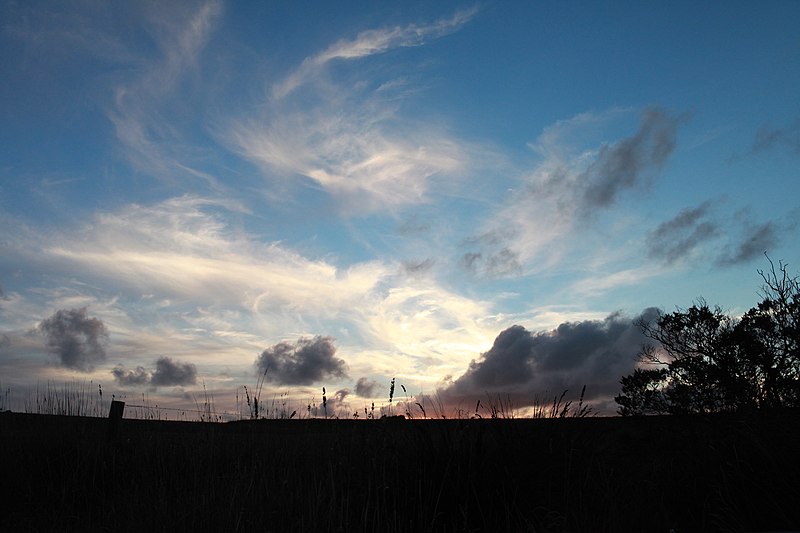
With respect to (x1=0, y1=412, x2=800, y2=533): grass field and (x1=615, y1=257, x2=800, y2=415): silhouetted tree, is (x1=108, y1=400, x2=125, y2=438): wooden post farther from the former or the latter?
(x1=615, y1=257, x2=800, y2=415): silhouetted tree

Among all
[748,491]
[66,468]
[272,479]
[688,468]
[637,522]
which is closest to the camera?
[637,522]

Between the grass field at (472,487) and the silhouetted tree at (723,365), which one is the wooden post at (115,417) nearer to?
the grass field at (472,487)

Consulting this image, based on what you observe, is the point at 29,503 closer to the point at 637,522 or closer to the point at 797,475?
the point at 637,522

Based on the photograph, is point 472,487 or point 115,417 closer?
point 472,487

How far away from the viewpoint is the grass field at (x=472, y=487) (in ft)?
23.9

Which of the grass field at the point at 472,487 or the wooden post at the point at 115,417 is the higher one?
the wooden post at the point at 115,417

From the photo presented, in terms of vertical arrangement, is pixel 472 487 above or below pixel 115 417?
below

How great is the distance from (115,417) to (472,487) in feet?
25.9

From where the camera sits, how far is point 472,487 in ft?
23.9

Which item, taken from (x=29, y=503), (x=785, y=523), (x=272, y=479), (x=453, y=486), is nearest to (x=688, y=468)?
(x=785, y=523)

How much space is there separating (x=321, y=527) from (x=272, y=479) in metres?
2.41

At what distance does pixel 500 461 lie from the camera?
25.0ft

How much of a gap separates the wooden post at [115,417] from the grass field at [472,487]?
4.12 ft

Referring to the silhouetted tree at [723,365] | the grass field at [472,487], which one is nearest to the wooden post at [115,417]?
the grass field at [472,487]
